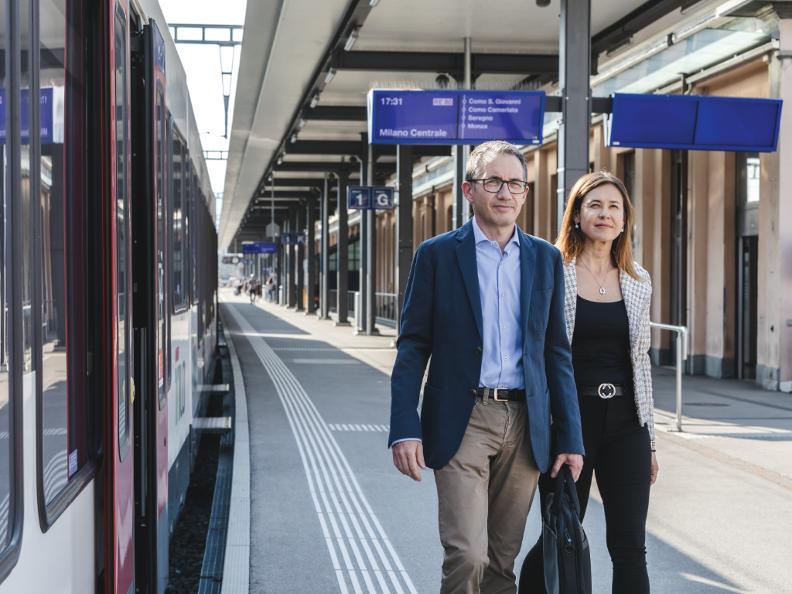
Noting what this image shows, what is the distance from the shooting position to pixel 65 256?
284cm

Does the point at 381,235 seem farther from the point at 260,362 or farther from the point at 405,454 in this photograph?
the point at 405,454

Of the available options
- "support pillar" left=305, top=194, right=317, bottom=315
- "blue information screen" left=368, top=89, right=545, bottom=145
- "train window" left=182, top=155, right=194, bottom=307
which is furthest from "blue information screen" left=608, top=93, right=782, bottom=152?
"support pillar" left=305, top=194, right=317, bottom=315

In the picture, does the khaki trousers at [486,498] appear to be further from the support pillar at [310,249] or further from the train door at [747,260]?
the support pillar at [310,249]

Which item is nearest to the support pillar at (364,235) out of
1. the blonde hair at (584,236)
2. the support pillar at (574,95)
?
the support pillar at (574,95)

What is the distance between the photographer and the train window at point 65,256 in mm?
2543

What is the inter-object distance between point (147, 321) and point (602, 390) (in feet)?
5.64

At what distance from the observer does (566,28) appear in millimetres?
11695

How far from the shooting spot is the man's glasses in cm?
353

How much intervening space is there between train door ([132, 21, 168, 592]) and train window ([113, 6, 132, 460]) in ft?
2.12

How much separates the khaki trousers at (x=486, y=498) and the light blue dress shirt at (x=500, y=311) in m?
0.09

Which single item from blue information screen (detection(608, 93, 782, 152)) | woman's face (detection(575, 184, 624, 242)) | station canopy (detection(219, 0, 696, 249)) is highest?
station canopy (detection(219, 0, 696, 249))

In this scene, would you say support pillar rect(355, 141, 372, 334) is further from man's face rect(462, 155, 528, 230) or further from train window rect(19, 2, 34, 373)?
train window rect(19, 2, 34, 373)

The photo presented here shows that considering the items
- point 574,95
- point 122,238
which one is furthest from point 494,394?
point 574,95

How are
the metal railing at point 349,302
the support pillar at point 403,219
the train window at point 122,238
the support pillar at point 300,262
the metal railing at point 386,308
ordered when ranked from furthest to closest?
the support pillar at point 300,262 → the metal railing at point 349,302 → the metal railing at point 386,308 → the support pillar at point 403,219 → the train window at point 122,238
